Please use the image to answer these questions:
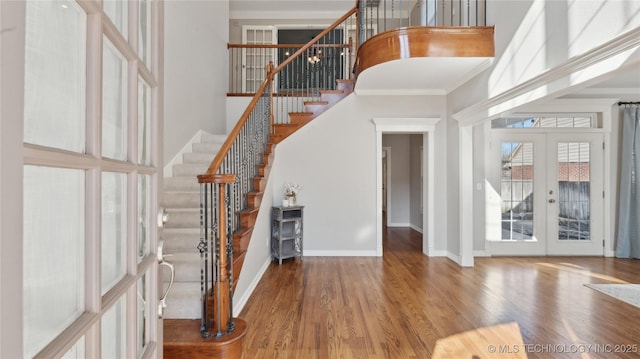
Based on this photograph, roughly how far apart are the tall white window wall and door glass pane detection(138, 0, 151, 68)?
0.01 meters

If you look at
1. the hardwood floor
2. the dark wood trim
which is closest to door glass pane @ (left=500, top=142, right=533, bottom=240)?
the hardwood floor

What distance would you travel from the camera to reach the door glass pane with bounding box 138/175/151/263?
0.93m

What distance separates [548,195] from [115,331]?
20.4 ft

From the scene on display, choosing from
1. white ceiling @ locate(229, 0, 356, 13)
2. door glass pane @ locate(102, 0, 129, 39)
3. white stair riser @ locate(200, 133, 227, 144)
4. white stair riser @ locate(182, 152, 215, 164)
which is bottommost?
white stair riser @ locate(182, 152, 215, 164)

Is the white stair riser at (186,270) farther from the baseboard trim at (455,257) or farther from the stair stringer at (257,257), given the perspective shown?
the baseboard trim at (455,257)

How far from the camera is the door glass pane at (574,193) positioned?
5.16 meters

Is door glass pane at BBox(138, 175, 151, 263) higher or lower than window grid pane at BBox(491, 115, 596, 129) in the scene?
lower

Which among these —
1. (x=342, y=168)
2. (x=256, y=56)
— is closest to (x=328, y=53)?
(x=256, y=56)

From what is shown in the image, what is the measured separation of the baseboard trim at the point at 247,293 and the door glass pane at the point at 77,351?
2379 mm

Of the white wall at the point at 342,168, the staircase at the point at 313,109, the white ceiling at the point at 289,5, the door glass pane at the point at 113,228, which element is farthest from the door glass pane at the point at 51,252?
the white ceiling at the point at 289,5

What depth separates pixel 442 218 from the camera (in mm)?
5035

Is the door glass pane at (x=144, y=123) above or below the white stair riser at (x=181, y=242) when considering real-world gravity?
above

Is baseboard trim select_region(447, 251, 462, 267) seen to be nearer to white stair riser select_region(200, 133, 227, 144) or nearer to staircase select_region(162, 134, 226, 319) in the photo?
staircase select_region(162, 134, 226, 319)

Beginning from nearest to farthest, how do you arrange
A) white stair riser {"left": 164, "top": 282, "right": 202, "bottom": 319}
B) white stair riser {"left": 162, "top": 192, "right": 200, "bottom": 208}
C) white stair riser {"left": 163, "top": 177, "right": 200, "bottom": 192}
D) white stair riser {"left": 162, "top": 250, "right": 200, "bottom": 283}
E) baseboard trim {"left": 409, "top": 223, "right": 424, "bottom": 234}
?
1. white stair riser {"left": 164, "top": 282, "right": 202, "bottom": 319}
2. white stair riser {"left": 162, "top": 250, "right": 200, "bottom": 283}
3. white stair riser {"left": 162, "top": 192, "right": 200, "bottom": 208}
4. white stair riser {"left": 163, "top": 177, "right": 200, "bottom": 192}
5. baseboard trim {"left": 409, "top": 223, "right": 424, "bottom": 234}
